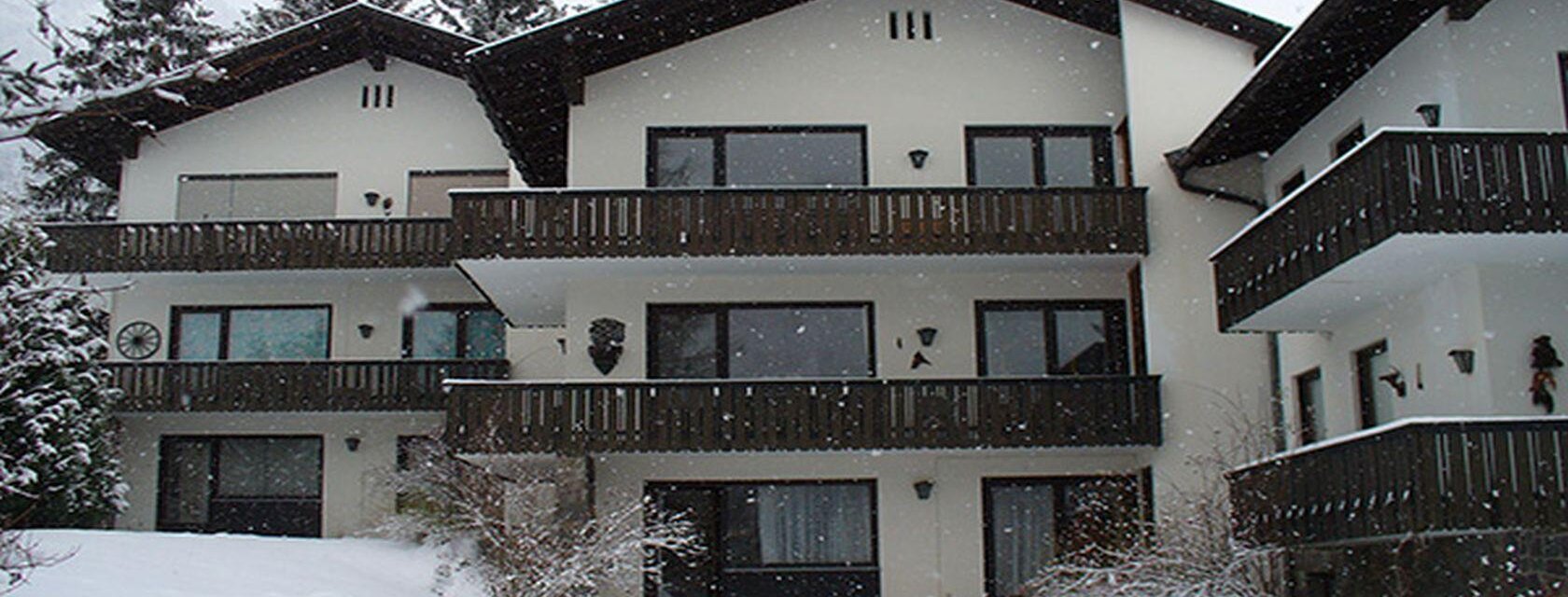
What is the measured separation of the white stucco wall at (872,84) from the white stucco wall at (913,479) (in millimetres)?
3843

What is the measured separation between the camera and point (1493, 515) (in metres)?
12.9

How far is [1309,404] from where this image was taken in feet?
64.8

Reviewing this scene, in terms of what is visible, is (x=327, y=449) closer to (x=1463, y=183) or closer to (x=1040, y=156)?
(x=1040, y=156)

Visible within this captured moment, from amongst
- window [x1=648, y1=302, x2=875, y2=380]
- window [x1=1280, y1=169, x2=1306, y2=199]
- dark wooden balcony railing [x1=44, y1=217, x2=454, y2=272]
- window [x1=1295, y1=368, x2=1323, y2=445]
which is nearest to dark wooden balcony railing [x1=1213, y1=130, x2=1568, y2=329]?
window [x1=1295, y1=368, x2=1323, y2=445]

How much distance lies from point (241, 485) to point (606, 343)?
9.85m

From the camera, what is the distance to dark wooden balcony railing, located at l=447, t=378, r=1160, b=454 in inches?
816

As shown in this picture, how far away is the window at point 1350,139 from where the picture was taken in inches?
711

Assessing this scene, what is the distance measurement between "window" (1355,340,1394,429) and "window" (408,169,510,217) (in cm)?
1593

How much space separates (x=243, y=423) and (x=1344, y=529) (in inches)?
771

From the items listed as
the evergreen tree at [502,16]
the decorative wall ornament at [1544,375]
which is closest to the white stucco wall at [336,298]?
the evergreen tree at [502,16]

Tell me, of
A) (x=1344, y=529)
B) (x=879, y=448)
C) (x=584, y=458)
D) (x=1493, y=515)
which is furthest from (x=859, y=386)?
(x=1493, y=515)

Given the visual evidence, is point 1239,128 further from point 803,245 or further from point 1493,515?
point 1493,515

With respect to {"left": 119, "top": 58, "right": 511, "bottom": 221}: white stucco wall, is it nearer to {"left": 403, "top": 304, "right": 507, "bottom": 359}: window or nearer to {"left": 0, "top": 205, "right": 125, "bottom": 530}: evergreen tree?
{"left": 403, "top": 304, "right": 507, "bottom": 359}: window

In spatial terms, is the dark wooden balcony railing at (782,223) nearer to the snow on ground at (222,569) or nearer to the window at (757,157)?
the window at (757,157)
